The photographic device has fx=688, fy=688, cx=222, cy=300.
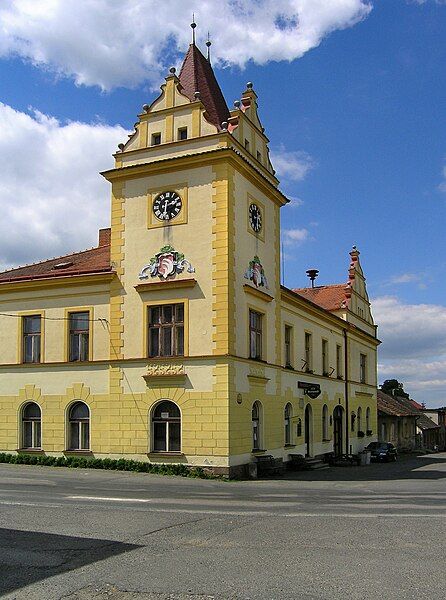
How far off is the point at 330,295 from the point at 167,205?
23315 mm

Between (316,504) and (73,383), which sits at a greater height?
(73,383)

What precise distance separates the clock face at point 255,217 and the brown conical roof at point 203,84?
3568mm

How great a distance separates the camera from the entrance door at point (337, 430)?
39.9 m

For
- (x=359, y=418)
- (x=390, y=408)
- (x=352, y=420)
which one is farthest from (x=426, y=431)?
(x=352, y=420)

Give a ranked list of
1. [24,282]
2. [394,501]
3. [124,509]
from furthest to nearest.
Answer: [24,282] < [394,501] < [124,509]

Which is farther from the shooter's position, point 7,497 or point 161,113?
point 161,113

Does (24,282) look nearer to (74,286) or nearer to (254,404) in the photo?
(74,286)

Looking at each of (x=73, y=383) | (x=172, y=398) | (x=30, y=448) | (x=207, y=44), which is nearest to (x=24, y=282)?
(x=73, y=383)

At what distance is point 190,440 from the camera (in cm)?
2452

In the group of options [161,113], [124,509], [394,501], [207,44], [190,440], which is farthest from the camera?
[207,44]

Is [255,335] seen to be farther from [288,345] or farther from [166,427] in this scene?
[288,345]

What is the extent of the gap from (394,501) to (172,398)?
9.92m

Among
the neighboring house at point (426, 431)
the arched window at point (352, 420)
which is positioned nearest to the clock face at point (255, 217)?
the arched window at point (352, 420)

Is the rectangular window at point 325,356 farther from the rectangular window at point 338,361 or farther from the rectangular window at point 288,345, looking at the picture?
the rectangular window at point 288,345
